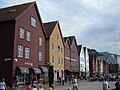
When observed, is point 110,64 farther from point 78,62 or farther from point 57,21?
point 57,21

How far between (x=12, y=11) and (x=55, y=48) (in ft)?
53.9

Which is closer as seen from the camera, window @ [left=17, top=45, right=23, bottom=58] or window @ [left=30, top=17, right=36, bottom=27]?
window @ [left=17, top=45, right=23, bottom=58]

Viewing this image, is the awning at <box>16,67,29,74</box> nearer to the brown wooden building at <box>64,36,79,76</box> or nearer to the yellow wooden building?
the yellow wooden building

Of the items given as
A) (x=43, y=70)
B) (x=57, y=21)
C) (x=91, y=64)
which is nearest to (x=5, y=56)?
(x=43, y=70)

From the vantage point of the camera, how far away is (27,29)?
1633 inches

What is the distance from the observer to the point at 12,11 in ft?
135

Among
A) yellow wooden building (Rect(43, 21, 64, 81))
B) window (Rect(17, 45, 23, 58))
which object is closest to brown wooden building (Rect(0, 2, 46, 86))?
window (Rect(17, 45, 23, 58))

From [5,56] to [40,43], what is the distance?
1085 centimetres

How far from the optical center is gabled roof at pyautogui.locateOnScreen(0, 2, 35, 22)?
38.7 m

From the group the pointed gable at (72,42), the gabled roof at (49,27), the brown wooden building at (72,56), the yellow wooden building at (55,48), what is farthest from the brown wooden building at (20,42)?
the pointed gable at (72,42)

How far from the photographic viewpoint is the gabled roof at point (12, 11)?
38.7 meters

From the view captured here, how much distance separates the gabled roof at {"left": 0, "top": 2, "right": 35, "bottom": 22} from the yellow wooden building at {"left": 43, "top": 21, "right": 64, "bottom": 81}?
1058cm

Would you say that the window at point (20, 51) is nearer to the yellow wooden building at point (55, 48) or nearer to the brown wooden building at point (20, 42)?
the brown wooden building at point (20, 42)

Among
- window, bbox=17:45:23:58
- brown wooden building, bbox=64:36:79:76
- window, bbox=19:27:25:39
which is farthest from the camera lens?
brown wooden building, bbox=64:36:79:76
